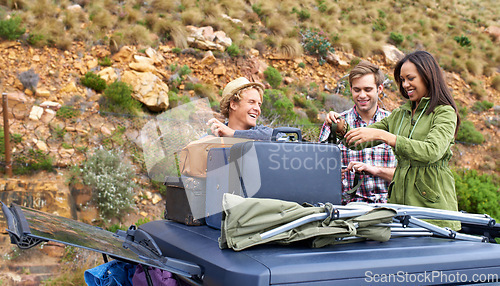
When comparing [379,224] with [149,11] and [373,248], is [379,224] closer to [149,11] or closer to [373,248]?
[373,248]

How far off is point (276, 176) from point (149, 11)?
1462cm

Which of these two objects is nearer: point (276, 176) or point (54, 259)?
point (276, 176)

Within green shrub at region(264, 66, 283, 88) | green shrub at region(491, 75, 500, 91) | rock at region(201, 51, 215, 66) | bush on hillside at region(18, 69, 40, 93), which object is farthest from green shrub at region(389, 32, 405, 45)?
bush on hillside at region(18, 69, 40, 93)

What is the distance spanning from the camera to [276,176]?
5.71 ft

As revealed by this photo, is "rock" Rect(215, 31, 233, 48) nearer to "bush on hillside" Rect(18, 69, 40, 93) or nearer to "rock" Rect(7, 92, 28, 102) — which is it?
"bush on hillside" Rect(18, 69, 40, 93)

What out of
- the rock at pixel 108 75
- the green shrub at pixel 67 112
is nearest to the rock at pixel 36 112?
the green shrub at pixel 67 112

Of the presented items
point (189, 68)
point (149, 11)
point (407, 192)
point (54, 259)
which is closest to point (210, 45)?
point (189, 68)

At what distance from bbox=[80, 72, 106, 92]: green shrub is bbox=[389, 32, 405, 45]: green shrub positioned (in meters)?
14.7

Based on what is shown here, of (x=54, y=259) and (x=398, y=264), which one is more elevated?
(x=398, y=264)

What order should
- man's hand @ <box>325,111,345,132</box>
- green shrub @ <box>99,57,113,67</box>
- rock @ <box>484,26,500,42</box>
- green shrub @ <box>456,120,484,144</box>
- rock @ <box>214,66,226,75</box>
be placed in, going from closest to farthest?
man's hand @ <box>325,111,345,132</box> → green shrub @ <box>99,57,113,67</box> → rock @ <box>214,66,226,75</box> → green shrub @ <box>456,120,484,144</box> → rock @ <box>484,26,500,42</box>

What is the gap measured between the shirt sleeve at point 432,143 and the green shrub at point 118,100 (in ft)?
29.3

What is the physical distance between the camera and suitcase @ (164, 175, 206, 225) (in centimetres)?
207

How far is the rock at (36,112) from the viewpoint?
9.07 meters

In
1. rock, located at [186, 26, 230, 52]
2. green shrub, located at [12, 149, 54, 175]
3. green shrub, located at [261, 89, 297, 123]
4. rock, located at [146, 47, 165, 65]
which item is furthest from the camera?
rock, located at [186, 26, 230, 52]
